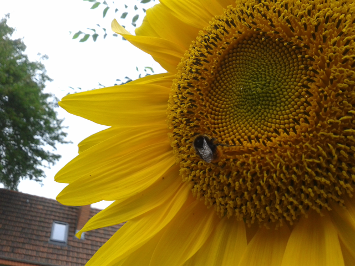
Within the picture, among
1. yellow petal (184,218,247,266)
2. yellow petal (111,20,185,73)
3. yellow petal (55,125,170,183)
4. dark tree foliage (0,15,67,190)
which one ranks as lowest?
yellow petal (184,218,247,266)

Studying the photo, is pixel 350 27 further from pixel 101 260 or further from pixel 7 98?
pixel 7 98

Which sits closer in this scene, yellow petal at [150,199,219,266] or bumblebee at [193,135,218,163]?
bumblebee at [193,135,218,163]

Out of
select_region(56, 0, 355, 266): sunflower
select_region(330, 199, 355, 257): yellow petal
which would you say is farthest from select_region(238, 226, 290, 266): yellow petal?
select_region(330, 199, 355, 257): yellow petal

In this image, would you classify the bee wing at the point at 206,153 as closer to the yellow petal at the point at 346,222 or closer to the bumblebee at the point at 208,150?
the bumblebee at the point at 208,150

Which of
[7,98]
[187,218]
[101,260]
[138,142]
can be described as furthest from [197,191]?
[7,98]

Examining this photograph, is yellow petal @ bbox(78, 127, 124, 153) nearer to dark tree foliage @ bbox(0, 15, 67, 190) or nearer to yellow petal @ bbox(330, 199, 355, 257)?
yellow petal @ bbox(330, 199, 355, 257)

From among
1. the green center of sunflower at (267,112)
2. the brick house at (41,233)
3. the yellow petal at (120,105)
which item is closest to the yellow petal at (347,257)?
the green center of sunflower at (267,112)
